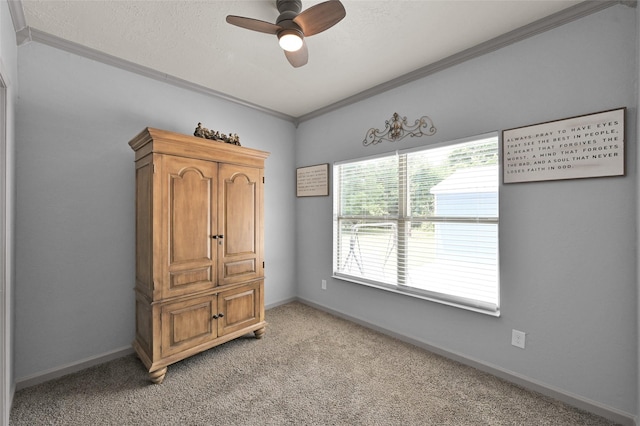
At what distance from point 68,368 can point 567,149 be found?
12.9ft

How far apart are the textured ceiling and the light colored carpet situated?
8.40ft

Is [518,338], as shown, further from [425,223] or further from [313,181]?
[313,181]

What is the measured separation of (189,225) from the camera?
2.28 metres

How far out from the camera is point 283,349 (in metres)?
2.57

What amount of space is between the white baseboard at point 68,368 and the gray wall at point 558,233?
2.67m

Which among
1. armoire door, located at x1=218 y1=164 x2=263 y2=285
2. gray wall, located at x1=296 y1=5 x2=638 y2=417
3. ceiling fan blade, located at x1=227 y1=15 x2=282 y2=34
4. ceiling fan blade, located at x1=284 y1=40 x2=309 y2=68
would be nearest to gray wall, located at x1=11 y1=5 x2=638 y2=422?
gray wall, located at x1=296 y1=5 x2=638 y2=417

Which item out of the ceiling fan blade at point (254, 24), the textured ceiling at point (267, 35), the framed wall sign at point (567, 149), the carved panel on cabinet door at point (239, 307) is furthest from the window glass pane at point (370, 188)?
the ceiling fan blade at point (254, 24)

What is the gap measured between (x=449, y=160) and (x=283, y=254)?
232 centimetres

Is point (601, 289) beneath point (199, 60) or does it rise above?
beneath

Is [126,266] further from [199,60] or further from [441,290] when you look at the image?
[441,290]

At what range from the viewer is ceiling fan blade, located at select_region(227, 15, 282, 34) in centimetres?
164

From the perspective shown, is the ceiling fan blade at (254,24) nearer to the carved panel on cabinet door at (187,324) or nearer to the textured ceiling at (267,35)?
the textured ceiling at (267,35)

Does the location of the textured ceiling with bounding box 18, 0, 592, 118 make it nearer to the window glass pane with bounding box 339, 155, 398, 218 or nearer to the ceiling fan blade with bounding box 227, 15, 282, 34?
the ceiling fan blade with bounding box 227, 15, 282, 34

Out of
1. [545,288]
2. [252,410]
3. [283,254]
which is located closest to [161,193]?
[252,410]
